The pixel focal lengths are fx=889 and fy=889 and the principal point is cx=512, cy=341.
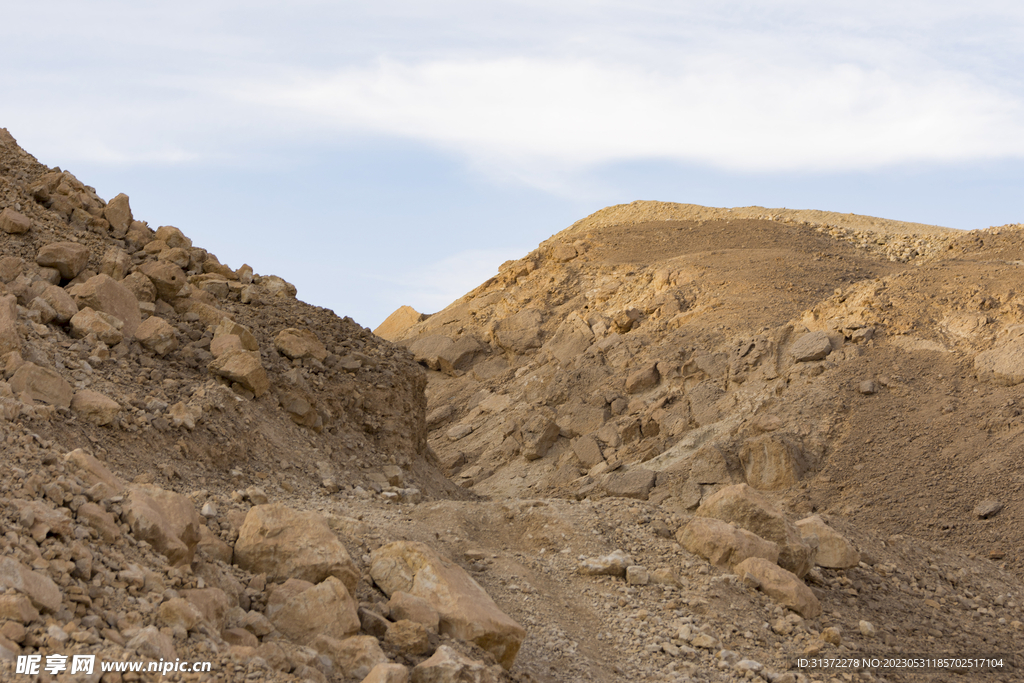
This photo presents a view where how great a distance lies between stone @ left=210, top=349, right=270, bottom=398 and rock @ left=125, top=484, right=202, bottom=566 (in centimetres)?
344

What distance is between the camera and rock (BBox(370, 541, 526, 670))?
16.5 ft

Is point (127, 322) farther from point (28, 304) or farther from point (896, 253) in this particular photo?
point (896, 253)

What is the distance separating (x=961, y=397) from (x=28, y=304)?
37.8 feet

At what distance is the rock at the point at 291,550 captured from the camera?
4.87 meters

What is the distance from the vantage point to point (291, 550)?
4.94 metres

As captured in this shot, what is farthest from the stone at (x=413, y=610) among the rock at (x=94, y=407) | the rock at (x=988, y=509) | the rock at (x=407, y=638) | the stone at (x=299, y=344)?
the rock at (x=988, y=509)

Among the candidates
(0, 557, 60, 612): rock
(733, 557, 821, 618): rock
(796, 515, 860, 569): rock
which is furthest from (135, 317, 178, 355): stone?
(796, 515, 860, 569): rock

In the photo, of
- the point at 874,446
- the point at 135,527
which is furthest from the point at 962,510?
the point at 135,527

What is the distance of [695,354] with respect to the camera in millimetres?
15734

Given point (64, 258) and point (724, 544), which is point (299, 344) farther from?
point (724, 544)

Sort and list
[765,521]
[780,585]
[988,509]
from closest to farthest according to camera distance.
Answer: [780,585], [765,521], [988,509]

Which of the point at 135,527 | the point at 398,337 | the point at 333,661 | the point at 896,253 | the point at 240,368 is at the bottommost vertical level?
the point at 333,661

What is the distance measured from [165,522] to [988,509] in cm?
948

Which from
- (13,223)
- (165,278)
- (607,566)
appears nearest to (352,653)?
(607,566)
